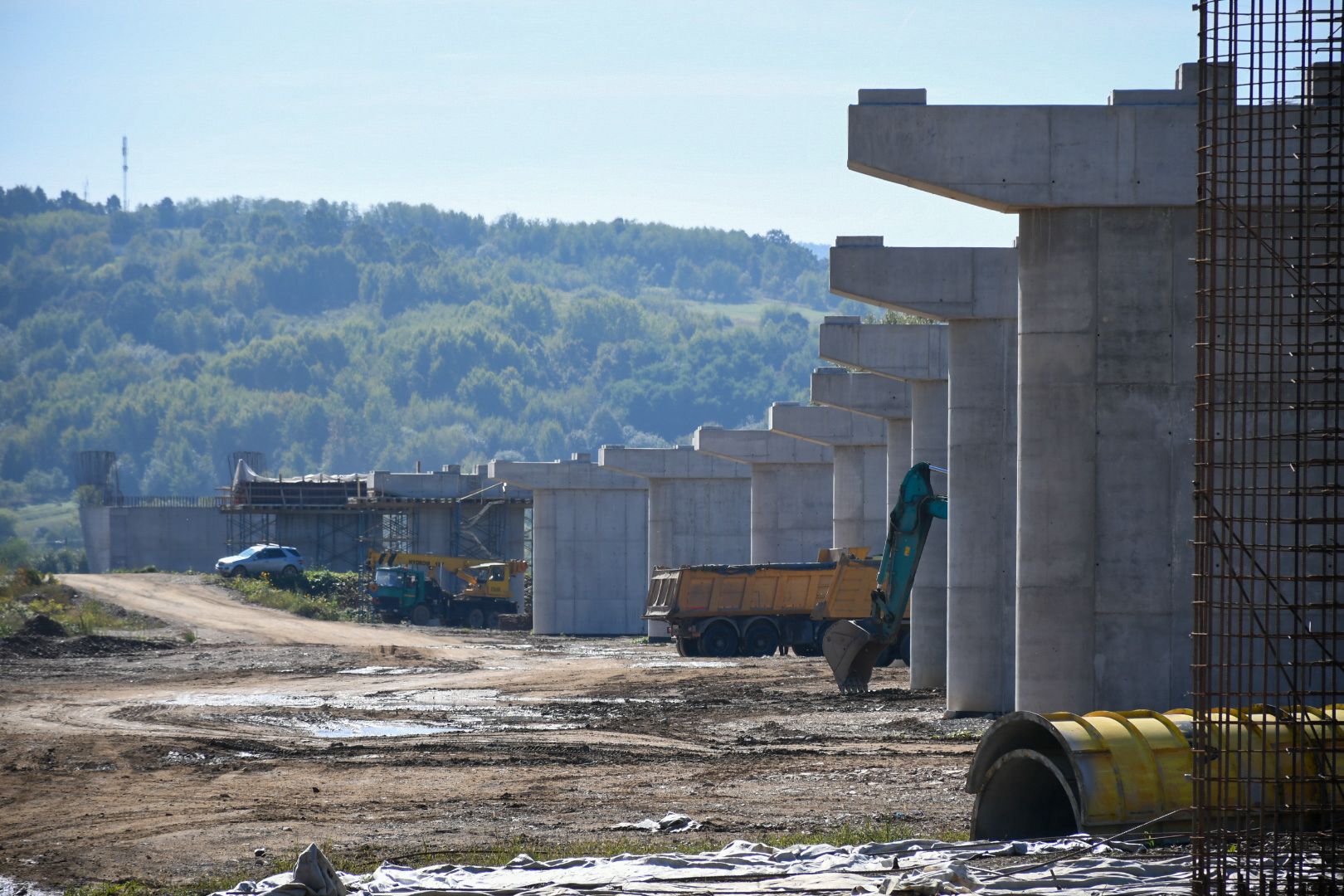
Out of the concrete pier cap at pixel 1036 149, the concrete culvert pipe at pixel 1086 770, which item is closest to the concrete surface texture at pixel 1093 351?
the concrete pier cap at pixel 1036 149

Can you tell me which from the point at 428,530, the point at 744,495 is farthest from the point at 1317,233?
the point at 428,530

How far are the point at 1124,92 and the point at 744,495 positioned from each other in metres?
38.2

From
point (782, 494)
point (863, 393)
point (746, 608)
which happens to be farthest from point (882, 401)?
point (782, 494)

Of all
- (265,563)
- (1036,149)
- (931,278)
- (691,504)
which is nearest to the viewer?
(1036,149)

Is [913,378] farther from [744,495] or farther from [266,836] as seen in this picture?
[744,495]

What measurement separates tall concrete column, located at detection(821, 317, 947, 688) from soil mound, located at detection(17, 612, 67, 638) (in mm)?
21906

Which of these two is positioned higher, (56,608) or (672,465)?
(672,465)

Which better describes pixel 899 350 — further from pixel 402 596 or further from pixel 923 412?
pixel 402 596

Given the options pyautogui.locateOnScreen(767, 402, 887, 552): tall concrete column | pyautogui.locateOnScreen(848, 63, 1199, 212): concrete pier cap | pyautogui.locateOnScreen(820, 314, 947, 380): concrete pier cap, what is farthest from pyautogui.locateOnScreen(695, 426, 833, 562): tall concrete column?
pyautogui.locateOnScreen(848, 63, 1199, 212): concrete pier cap

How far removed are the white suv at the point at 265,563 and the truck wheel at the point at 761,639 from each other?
93.3ft

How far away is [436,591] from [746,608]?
24.5 meters

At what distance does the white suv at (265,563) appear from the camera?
63.9 meters

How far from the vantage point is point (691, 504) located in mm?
54062

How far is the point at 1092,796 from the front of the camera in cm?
1114
